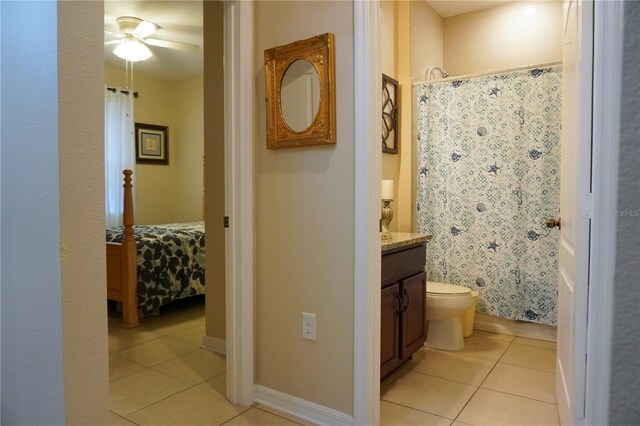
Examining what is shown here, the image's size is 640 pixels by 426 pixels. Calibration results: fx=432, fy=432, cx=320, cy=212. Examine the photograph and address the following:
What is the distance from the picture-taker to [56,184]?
1.00 meters

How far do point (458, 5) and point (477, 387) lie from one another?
3.06m

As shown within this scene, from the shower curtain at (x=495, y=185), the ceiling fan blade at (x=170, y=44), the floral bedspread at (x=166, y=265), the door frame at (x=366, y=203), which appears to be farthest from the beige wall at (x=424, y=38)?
the floral bedspread at (x=166, y=265)

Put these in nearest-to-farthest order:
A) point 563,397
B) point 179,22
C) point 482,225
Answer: point 563,397 < point 482,225 < point 179,22

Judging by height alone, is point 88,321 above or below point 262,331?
above

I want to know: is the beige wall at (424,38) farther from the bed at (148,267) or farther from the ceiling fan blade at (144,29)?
the bed at (148,267)

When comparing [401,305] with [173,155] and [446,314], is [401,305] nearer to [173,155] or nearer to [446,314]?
[446,314]

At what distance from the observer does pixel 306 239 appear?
197 cm

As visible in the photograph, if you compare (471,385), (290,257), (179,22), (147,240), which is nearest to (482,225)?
(471,385)

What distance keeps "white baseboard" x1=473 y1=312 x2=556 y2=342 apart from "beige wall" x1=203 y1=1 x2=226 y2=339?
76.5 inches

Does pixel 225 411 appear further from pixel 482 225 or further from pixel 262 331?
pixel 482 225

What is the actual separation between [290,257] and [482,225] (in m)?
1.79

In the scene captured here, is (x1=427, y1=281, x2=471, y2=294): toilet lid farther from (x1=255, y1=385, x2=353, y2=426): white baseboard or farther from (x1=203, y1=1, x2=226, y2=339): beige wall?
(x1=203, y1=1, x2=226, y2=339): beige wall

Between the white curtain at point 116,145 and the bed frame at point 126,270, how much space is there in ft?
6.90

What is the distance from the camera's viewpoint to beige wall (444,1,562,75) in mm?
3461
